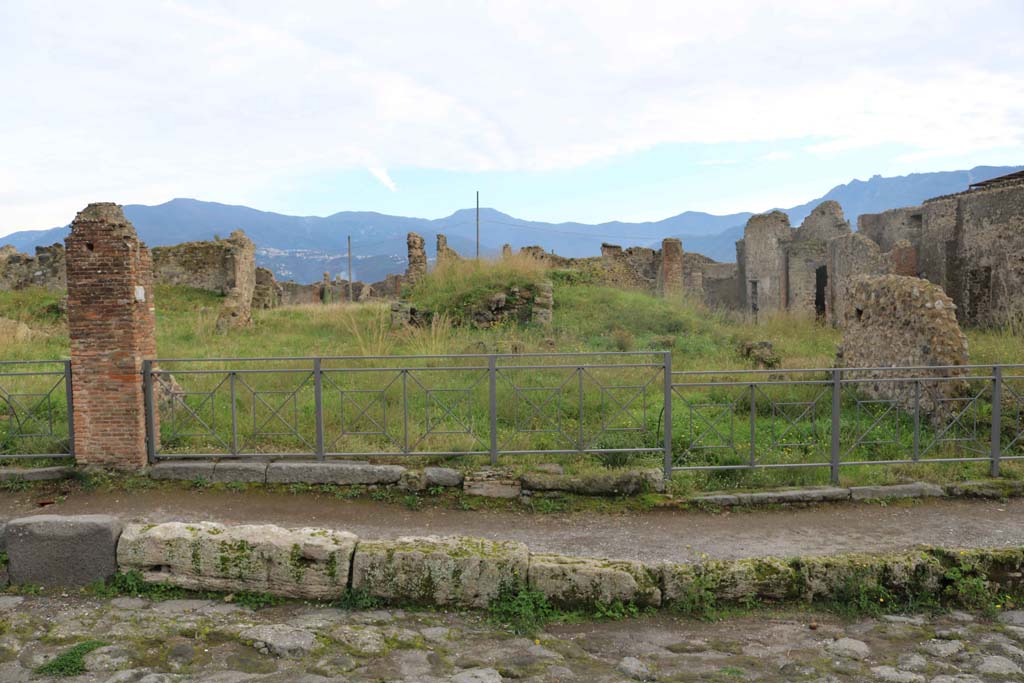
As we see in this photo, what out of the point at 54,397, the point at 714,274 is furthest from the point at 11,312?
the point at 714,274

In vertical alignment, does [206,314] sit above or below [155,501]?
above

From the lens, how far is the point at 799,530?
23.3ft

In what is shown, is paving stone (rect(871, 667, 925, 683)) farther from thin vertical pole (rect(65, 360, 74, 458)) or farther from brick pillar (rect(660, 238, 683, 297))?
brick pillar (rect(660, 238, 683, 297))

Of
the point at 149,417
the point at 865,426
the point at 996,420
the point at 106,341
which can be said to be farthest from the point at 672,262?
the point at 106,341

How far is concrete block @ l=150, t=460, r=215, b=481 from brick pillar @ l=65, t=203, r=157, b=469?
0.82 ft

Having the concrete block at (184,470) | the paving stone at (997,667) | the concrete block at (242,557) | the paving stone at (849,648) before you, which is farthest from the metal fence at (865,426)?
the concrete block at (184,470)

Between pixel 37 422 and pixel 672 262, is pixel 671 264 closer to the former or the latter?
pixel 672 262

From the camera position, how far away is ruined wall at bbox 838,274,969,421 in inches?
370

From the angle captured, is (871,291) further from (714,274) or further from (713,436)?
(714,274)

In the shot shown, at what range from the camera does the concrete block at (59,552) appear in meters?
6.34

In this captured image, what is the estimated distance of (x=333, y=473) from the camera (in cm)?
816

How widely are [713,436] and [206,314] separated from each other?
664 inches

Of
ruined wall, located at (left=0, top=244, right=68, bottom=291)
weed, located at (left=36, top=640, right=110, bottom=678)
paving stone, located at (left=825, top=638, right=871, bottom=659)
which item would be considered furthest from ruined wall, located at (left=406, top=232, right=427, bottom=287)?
paving stone, located at (left=825, top=638, right=871, bottom=659)

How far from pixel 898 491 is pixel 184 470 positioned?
7.99m
